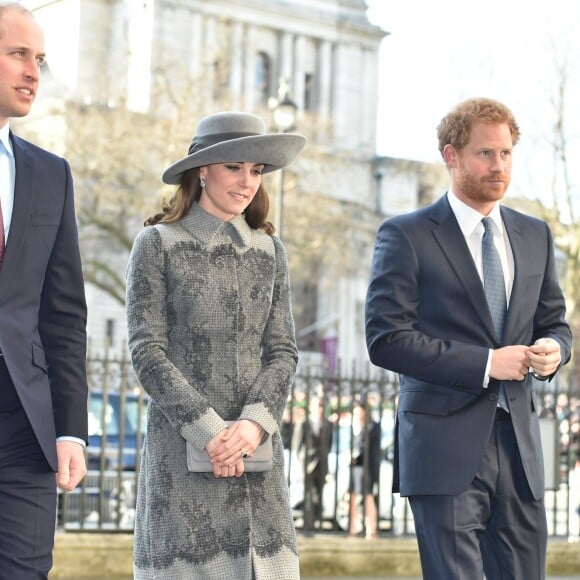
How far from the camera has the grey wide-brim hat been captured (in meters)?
4.54

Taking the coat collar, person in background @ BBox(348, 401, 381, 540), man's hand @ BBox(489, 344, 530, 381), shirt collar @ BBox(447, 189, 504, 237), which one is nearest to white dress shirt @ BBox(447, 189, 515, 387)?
shirt collar @ BBox(447, 189, 504, 237)

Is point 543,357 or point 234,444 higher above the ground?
point 543,357

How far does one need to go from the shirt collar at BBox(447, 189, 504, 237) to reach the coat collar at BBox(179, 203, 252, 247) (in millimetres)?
812

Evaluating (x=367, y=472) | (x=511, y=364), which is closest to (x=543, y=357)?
(x=511, y=364)

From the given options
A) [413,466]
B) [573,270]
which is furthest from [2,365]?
[573,270]

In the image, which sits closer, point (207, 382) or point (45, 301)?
point (45, 301)

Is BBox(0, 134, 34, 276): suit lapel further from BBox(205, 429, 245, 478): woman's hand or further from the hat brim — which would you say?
BBox(205, 429, 245, 478): woman's hand

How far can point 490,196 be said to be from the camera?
489 centimetres

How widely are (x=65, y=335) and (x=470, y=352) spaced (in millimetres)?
1487

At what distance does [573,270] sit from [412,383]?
21.3m

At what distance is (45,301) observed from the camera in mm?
3949

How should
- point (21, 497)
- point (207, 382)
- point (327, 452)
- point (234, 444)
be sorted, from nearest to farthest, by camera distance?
point (21, 497) → point (234, 444) → point (207, 382) → point (327, 452)

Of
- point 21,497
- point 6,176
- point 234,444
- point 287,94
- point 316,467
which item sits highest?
point 287,94

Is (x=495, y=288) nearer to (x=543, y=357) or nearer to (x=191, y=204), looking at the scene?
(x=543, y=357)
